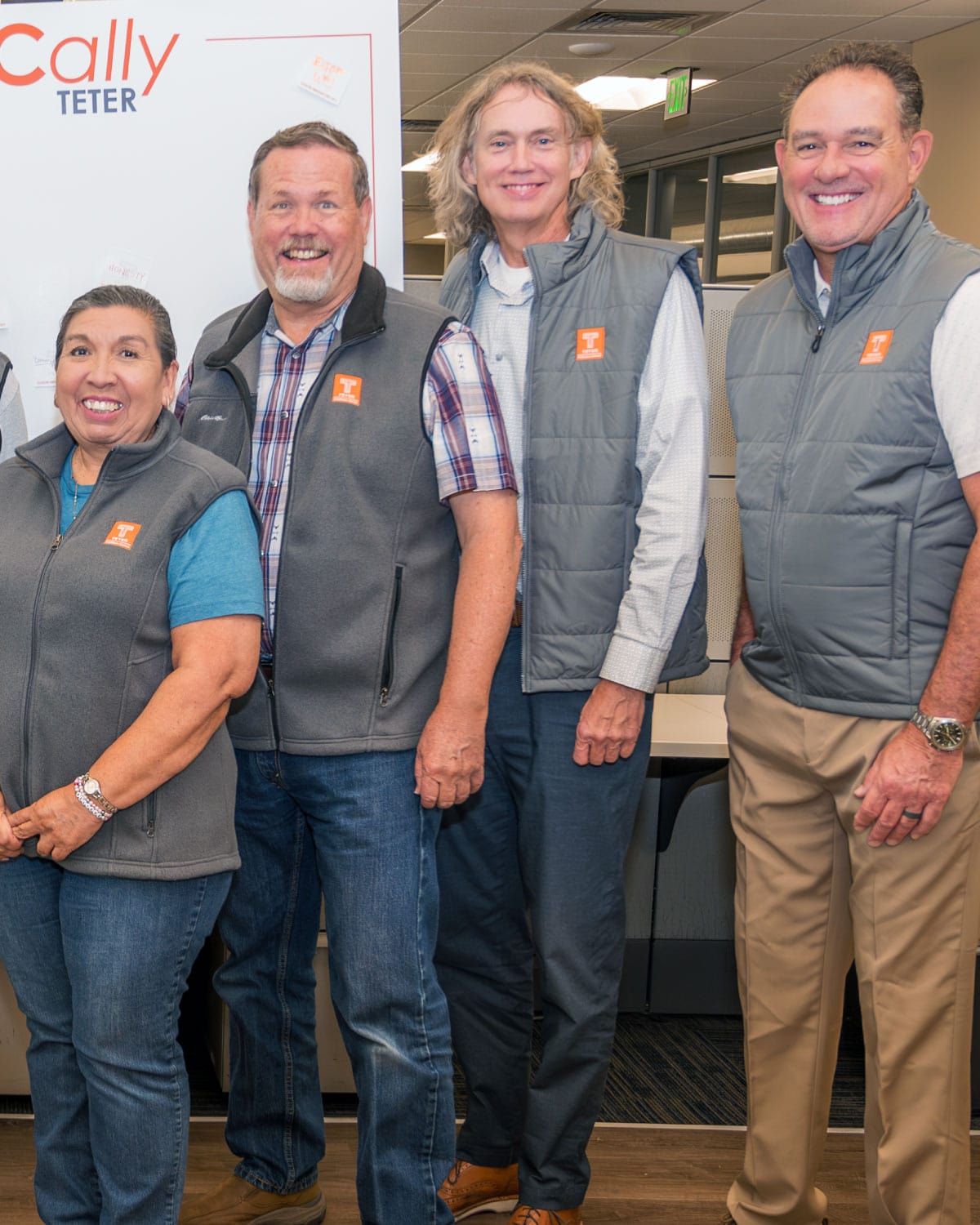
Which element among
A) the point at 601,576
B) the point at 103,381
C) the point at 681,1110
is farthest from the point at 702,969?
the point at 103,381

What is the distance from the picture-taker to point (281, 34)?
2232 millimetres

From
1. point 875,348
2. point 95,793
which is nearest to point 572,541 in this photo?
point 875,348

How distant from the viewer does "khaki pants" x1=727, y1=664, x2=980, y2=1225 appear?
5.56ft

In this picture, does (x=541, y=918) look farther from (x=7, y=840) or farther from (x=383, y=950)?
(x=7, y=840)

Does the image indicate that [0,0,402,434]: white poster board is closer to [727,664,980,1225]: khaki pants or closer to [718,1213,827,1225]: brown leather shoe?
[727,664,980,1225]: khaki pants

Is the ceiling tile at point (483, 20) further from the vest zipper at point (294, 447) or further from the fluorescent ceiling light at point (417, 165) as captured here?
the vest zipper at point (294, 447)

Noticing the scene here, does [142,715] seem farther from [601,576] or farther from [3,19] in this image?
[3,19]

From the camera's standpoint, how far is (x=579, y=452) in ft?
5.98

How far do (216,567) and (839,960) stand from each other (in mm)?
1045

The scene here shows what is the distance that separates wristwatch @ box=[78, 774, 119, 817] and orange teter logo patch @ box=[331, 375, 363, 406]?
0.57 m

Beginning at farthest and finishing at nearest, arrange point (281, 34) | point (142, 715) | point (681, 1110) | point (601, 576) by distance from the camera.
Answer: point (681, 1110), point (281, 34), point (601, 576), point (142, 715)

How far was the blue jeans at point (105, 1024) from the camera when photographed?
1.53 metres

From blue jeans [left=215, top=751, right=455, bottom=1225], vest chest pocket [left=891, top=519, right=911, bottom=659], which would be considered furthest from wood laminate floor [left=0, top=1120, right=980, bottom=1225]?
vest chest pocket [left=891, top=519, right=911, bottom=659]

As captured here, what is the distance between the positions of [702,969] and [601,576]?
1459 mm
